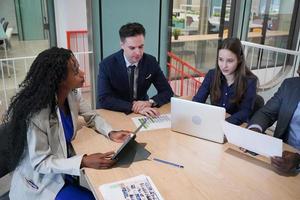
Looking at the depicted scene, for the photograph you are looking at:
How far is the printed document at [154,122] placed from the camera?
1753 mm

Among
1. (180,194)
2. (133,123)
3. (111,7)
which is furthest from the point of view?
(111,7)

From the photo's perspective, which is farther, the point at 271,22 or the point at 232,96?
the point at 271,22

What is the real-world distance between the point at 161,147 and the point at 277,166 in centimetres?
57

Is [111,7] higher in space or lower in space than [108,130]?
higher

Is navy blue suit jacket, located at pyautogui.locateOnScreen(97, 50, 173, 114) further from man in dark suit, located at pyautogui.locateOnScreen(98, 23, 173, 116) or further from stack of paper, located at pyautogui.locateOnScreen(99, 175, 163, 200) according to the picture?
stack of paper, located at pyautogui.locateOnScreen(99, 175, 163, 200)

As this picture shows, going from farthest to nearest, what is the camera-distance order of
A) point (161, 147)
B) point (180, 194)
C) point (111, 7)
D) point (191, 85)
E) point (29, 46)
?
point (29, 46), point (191, 85), point (111, 7), point (161, 147), point (180, 194)

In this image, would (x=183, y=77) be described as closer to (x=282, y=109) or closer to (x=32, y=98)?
(x=282, y=109)

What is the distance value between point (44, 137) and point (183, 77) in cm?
274

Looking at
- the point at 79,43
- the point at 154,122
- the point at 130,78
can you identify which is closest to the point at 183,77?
the point at 79,43

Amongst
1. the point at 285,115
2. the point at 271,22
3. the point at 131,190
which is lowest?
the point at 131,190

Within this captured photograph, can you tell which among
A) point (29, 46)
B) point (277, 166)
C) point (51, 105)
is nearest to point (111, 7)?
point (51, 105)

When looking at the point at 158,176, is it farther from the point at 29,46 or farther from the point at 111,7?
the point at 29,46

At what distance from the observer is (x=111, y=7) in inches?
109

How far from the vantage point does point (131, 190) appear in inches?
46.2
